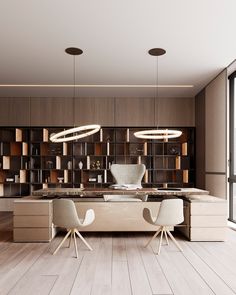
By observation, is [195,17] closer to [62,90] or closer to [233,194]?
[233,194]

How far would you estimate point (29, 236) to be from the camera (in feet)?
14.7

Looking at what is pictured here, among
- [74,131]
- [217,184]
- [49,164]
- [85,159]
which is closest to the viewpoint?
[74,131]

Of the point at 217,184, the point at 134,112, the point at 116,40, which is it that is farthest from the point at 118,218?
the point at 134,112

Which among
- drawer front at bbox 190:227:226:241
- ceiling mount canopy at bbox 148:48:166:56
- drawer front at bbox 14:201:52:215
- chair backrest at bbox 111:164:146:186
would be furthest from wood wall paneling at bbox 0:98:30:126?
drawer front at bbox 190:227:226:241

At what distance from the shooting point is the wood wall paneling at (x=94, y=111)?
303 inches

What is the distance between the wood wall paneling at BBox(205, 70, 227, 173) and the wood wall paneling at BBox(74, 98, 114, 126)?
8.44 ft

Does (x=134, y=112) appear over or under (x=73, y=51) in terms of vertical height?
under

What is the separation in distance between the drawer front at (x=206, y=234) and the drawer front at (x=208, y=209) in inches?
9.8

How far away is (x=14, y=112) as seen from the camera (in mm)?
7727

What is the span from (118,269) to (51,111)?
5.38 m

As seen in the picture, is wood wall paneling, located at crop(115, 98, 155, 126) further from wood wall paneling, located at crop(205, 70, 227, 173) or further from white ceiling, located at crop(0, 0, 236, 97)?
wood wall paneling, located at crop(205, 70, 227, 173)

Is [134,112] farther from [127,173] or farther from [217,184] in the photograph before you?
[217,184]

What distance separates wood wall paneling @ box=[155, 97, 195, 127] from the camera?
7.71m

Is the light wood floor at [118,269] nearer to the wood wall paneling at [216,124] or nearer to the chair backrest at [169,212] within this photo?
the chair backrest at [169,212]
